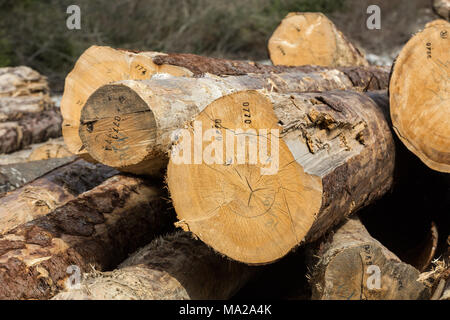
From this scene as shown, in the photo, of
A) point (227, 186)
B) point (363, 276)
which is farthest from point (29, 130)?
point (363, 276)

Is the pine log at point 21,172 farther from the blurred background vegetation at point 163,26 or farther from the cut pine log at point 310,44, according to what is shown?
the blurred background vegetation at point 163,26

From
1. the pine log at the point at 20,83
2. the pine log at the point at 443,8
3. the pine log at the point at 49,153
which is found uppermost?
the pine log at the point at 443,8

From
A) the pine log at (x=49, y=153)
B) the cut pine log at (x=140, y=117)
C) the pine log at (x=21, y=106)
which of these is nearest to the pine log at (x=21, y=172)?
the pine log at (x=49, y=153)

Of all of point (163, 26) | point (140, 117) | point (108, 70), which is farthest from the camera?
point (163, 26)

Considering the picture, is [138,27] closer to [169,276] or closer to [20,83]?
[20,83]

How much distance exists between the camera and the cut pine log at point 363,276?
242 centimetres

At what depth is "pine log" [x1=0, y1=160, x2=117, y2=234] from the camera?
3217mm

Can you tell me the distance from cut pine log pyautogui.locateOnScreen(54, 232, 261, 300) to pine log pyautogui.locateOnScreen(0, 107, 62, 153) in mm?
3436

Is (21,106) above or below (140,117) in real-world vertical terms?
below

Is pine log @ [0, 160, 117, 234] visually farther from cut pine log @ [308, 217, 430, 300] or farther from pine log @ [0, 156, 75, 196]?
cut pine log @ [308, 217, 430, 300]

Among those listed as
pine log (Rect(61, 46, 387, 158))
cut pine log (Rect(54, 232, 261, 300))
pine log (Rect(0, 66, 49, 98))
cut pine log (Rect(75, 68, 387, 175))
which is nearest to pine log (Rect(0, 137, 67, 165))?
pine log (Rect(0, 66, 49, 98))

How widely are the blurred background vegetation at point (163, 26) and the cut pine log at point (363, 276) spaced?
27.1 feet

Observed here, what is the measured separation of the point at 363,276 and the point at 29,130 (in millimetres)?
4564

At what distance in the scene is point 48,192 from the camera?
3465 millimetres
